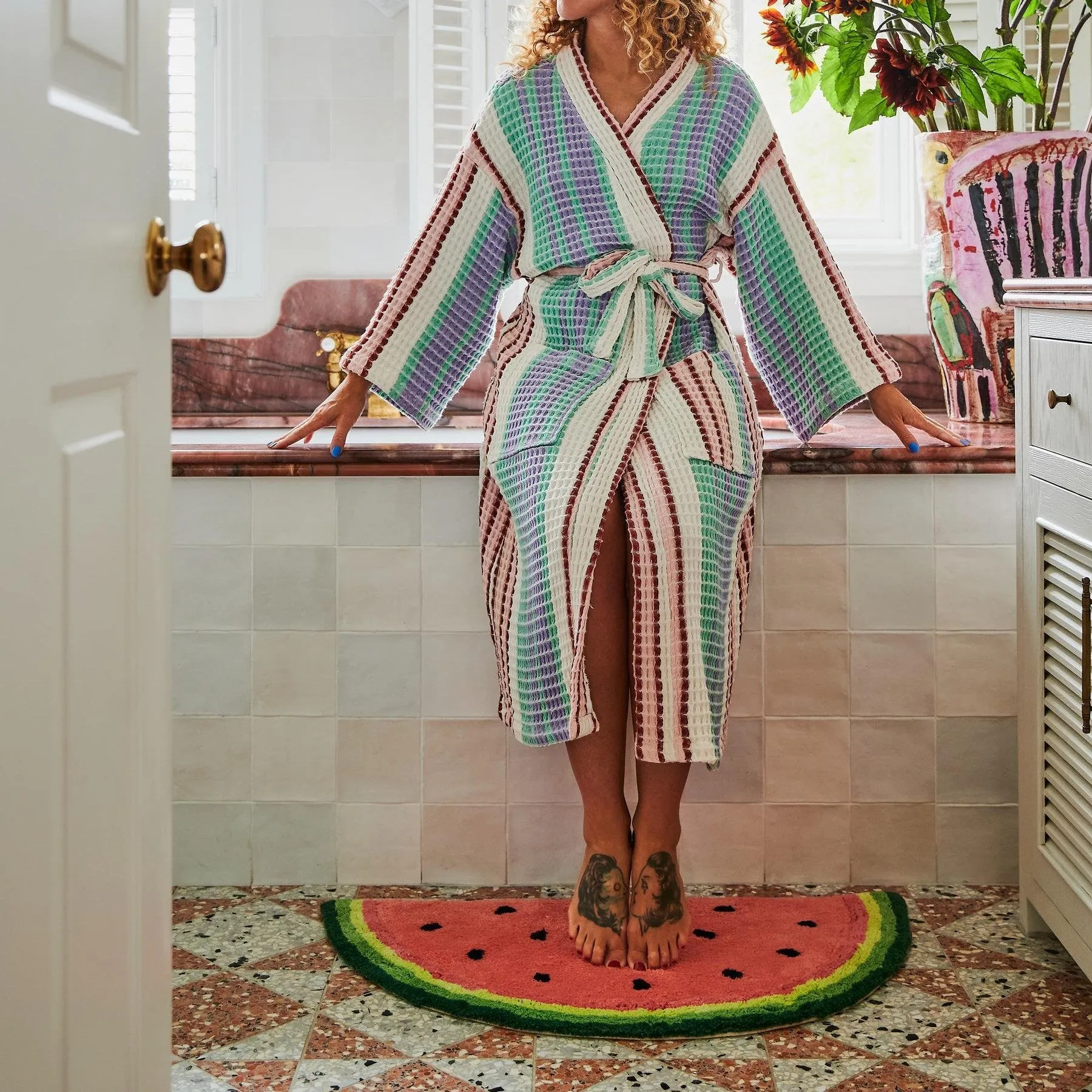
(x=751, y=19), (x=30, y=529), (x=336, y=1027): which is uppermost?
(x=751, y=19)

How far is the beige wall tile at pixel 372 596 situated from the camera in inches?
75.0

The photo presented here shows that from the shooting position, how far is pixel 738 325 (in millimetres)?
2516

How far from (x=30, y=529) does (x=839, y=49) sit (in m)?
1.73

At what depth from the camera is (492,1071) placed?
1.40 m

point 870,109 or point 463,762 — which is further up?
point 870,109

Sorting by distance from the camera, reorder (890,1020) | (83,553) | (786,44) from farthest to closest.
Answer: (786,44) → (890,1020) → (83,553)

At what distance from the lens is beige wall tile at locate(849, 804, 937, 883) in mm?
1918

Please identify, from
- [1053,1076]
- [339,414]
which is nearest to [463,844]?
[339,414]

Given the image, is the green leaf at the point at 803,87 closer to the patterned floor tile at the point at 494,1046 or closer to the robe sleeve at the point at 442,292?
the robe sleeve at the point at 442,292

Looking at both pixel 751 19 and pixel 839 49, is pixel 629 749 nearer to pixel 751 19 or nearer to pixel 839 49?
pixel 839 49

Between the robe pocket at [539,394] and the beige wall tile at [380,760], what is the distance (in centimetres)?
44

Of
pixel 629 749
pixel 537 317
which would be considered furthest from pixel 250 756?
pixel 537 317

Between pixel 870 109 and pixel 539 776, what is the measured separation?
117cm

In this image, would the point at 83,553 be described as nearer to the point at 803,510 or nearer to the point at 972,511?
the point at 803,510
